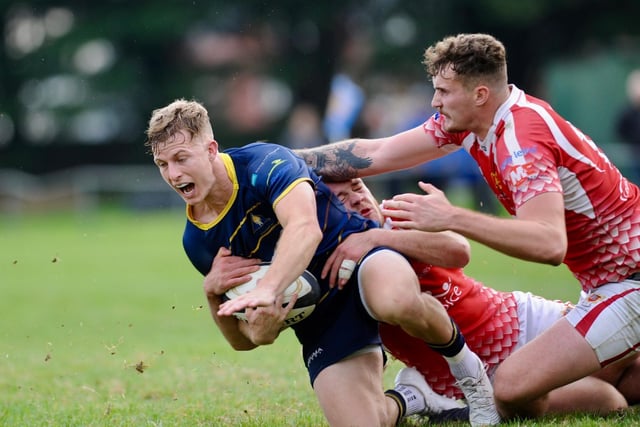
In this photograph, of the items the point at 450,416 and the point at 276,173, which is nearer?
the point at 276,173

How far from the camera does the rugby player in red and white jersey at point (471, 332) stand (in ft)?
19.2

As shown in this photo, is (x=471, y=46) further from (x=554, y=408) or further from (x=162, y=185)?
(x=162, y=185)

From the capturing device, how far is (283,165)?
5.44 m

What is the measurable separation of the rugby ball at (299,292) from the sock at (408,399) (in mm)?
788

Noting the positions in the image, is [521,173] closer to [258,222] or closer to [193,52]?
[258,222]

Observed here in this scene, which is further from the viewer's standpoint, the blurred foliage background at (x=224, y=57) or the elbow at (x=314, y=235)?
the blurred foliage background at (x=224, y=57)

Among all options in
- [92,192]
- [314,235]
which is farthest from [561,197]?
[92,192]

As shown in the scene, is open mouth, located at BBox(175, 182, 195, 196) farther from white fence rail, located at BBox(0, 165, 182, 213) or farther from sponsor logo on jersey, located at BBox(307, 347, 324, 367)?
white fence rail, located at BBox(0, 165, 182, 213)

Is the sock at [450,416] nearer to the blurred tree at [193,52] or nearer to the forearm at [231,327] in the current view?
the forearm at [231,327]

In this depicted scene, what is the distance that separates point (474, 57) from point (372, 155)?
1072 millimetres

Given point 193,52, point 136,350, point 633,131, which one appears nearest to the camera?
point 136,350

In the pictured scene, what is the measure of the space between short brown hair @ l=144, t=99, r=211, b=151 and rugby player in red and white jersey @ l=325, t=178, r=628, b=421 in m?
0.99

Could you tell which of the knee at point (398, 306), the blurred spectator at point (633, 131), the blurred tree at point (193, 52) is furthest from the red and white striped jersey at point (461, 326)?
the blurred tree at point (193, 52)

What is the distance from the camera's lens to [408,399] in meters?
5.95
